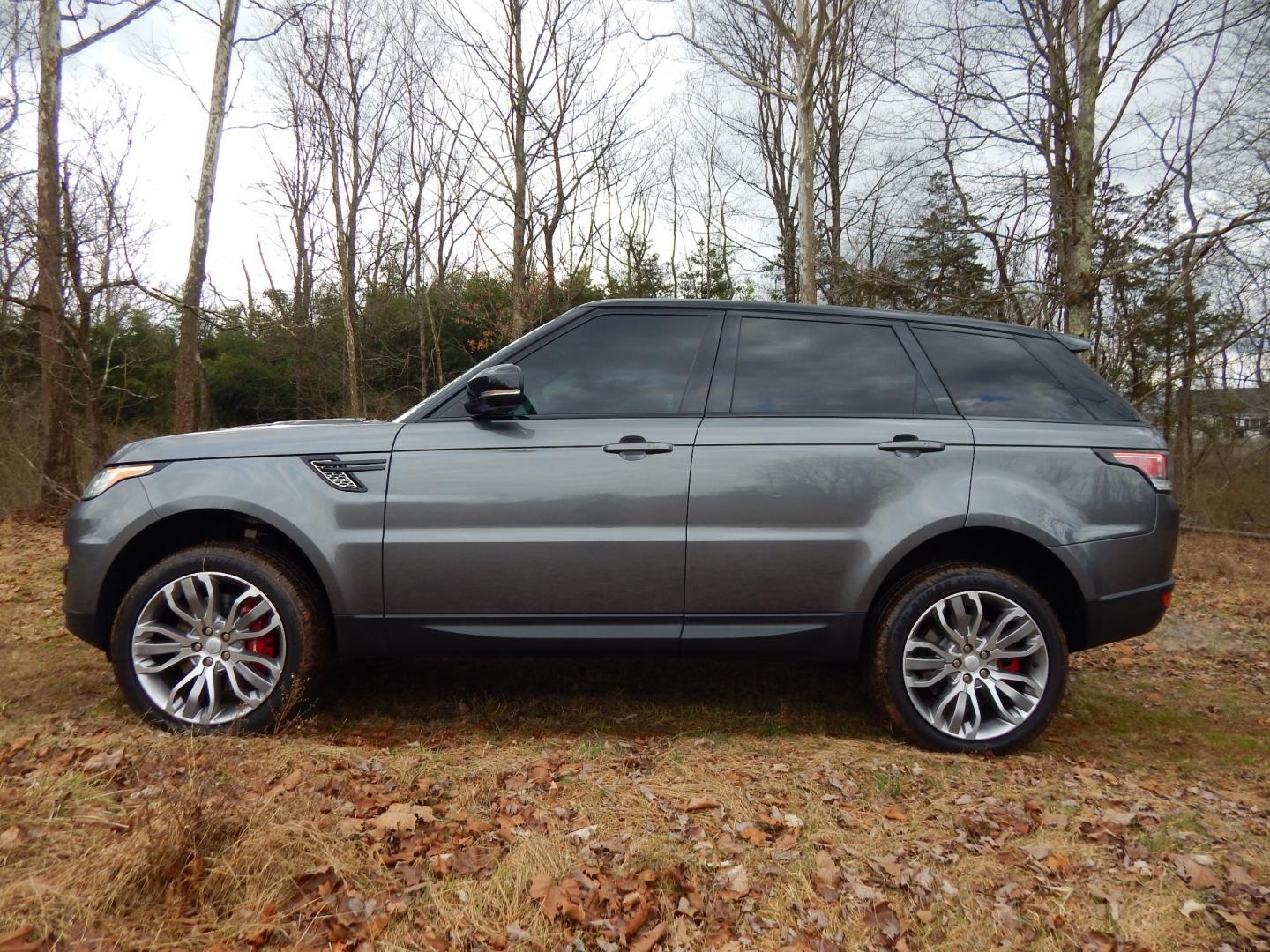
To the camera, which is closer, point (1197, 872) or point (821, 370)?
point (1197, 872)

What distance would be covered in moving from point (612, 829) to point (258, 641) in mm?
1760

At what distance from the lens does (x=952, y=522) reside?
3320mm

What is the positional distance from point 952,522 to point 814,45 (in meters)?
9.56

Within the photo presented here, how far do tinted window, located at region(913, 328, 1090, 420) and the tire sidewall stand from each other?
296 centimetres

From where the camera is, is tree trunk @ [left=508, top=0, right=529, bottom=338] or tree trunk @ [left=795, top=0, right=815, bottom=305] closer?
tree trunk @ [left=795, top=0, right=815, bottom=305]

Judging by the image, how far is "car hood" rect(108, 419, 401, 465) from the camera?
11.1 ft

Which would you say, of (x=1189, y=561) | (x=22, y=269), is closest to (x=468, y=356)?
(x=22, y=269)

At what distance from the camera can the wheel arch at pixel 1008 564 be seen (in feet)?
11.2

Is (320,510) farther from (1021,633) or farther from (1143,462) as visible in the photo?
(1143,462)

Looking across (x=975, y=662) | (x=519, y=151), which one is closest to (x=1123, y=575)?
(x=975, y=662)

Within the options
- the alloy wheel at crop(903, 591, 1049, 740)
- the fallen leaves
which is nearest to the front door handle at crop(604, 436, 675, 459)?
the alloy wheel at crop(903, 591, 1049, 740)

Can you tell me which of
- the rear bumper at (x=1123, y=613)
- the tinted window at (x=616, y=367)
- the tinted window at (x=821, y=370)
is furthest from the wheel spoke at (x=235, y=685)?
the rear bumper at (x=1123, y=613)

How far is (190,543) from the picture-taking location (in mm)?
3562

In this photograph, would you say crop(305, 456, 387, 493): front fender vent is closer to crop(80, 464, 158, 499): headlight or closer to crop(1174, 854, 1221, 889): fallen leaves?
crop(80, 464, 158, 499): headlight
